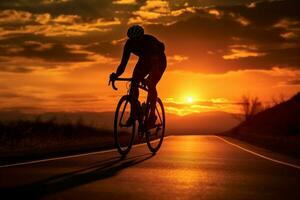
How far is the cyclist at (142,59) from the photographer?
43.2ft

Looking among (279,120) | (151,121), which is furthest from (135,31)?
(279,120)

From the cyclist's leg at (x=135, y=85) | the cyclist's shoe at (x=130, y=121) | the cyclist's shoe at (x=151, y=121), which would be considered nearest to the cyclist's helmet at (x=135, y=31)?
the cyclist's leg at (x=135, y=85)

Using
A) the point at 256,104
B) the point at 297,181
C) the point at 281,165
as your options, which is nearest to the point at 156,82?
the point at 281,165

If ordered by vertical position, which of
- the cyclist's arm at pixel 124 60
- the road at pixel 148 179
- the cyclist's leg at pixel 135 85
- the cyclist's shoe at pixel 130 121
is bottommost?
the road at pixel 148 179

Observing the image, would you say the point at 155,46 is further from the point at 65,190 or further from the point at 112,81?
the point at 65,190

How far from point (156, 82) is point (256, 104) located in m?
54.2

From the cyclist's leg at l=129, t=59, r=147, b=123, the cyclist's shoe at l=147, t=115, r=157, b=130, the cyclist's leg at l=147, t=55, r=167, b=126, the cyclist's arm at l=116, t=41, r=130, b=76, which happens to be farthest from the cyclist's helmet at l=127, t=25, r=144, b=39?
the cyclist's shoe at l=147, t=115, r=157, b=130

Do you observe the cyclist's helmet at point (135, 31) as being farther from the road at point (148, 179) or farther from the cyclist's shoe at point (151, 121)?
the road at point (148, 179)

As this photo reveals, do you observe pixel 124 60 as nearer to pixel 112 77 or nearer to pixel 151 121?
pixel 112 77

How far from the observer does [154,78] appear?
46.2 ft

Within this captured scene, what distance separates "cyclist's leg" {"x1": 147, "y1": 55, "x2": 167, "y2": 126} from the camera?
545 inches

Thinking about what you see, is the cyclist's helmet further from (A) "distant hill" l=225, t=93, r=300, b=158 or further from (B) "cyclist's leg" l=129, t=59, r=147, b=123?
(A) "distant hill" l=225, t=93, r=300, b=158

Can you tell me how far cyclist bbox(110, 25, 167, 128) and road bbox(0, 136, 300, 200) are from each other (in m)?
1.70

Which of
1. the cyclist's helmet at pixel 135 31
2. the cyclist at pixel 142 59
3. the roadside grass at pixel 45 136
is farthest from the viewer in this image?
the roadside grass at pixel 45 136
